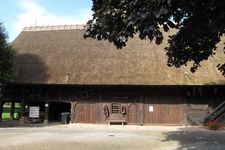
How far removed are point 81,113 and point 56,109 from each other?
19.6 feet

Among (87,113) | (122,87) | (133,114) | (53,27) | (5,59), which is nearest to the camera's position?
(5,59)

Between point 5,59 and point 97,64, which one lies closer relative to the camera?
point 5,59

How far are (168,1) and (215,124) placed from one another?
21753 millimetres

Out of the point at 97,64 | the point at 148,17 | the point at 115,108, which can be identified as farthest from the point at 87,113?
the point at 148,17

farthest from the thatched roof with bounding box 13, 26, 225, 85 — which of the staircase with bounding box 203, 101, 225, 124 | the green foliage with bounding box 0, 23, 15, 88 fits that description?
the green foliage with bounding box 0, 23, 15, 88

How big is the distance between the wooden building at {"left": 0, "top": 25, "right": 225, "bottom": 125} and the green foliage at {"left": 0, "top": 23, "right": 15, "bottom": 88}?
366cm

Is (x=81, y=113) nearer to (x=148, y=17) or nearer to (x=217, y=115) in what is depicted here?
(x=217, y=115)

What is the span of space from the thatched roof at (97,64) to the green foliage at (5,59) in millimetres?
3794

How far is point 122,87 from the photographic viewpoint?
110 feet

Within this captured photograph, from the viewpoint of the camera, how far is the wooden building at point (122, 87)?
108 feet

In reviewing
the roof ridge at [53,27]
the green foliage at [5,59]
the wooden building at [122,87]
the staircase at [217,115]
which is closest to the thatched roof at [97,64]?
the wooden building at [122,87]

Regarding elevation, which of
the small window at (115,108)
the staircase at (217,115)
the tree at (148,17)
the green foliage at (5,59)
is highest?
the green foliage at (5,59)

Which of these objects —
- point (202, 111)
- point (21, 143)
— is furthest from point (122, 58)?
point (21, 143)

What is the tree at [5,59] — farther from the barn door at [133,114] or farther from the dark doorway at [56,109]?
the barn door at [133,114]
